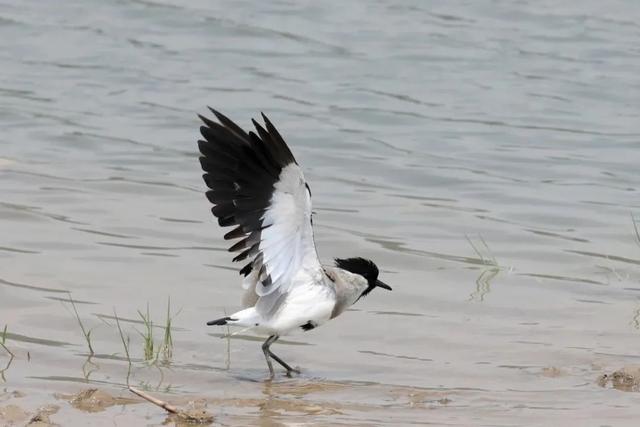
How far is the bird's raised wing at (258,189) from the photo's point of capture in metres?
6.55

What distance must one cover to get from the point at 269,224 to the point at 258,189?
19 centimetres

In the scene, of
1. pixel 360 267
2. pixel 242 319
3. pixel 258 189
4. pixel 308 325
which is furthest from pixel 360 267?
pixel 258 189

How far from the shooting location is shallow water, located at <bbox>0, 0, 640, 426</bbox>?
6992 mm

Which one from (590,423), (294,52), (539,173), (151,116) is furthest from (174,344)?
(294,52)

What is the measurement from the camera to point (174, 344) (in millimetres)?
7531

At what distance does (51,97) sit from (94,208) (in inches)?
150

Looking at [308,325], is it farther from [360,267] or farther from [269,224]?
[269,224]

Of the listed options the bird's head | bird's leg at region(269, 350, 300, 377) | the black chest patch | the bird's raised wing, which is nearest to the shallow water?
bird's leg at region(269, 350, 300, 377)

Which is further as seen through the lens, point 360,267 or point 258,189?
point 360,267

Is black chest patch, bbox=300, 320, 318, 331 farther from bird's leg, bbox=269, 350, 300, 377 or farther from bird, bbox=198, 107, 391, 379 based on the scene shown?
bird's leg, bbox=269, 350, 300, 377

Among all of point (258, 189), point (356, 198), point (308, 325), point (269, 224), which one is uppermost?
point (258, 189)

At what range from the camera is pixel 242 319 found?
22.9 feet

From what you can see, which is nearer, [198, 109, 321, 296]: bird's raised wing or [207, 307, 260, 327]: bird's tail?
[198, 109, 321, 296]: bird's raised wing

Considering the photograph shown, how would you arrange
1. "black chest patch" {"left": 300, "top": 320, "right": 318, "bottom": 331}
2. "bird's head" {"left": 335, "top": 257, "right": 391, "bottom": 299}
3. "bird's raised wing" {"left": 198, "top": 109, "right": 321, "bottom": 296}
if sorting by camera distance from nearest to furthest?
"bird's raised wing" {"left": 198, "top": 109, "right": 321, "bottom": 296}
"black chest patch" {"left": 300, "top": 320, "right": 318, "bottom": 331}
"bird's head" {"left": 335, "top": 257, "right": 391, "bottom": 299}
